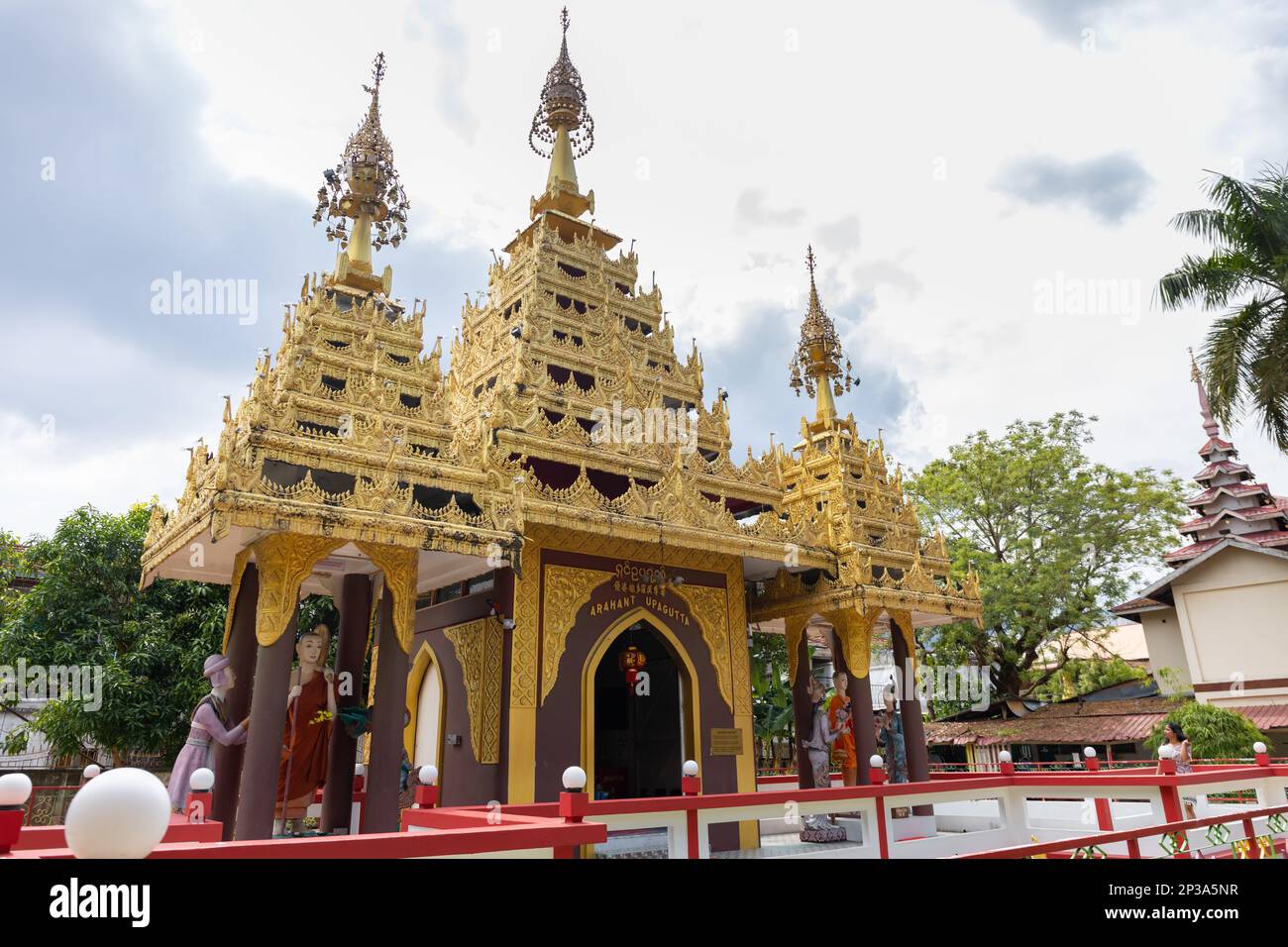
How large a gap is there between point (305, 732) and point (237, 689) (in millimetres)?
1007

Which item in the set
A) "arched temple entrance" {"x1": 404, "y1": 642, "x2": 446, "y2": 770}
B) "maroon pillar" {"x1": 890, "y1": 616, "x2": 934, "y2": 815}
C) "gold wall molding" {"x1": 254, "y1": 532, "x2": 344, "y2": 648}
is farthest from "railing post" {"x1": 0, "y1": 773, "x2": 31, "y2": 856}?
"maroon pillar" {"x1": 890, "y1": 616, "x2": 934, "y2": 815}

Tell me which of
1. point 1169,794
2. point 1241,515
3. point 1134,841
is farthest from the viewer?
point 1241,515

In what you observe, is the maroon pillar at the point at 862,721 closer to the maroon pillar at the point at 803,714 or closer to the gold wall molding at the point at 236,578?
the maroon pillar at the point at 803,714

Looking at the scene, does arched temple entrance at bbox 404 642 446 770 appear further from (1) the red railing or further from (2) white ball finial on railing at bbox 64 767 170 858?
(2) white ball finial on railing at bbox 64 767 170 858

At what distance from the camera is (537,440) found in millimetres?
12500

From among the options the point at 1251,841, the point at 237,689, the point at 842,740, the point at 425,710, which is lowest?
the point at 1251,841

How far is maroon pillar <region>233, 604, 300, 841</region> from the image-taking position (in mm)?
8180

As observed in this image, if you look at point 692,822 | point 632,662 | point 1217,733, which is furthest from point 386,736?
point 1217,733

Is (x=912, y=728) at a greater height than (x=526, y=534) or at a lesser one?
lesser

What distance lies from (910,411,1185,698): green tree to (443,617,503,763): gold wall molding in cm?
1983

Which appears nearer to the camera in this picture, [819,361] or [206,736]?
[206,736]

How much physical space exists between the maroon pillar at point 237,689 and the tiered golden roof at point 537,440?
60 cm

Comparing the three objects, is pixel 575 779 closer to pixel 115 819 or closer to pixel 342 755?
pixel 115 819
